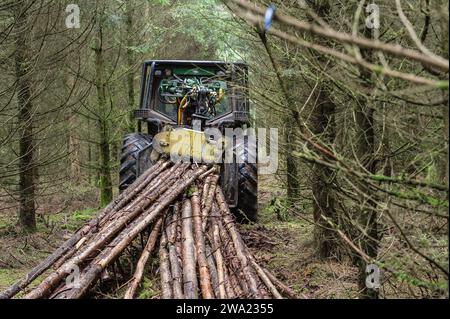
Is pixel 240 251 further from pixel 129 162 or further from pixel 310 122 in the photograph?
pixel 129 162

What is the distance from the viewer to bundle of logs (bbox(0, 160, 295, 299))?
5.30 metres

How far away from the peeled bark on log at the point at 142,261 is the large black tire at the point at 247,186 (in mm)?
2934

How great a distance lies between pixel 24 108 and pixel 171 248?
4659 mm

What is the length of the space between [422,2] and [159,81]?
775cm

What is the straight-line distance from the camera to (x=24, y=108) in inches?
373

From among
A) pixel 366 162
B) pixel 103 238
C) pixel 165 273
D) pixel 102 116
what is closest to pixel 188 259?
pixel 165 273

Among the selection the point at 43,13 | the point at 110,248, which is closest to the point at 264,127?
the point at 43,13

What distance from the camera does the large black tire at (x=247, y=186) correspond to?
9.70 meters

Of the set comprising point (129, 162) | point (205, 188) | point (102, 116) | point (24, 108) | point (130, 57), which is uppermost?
point (130, 57)

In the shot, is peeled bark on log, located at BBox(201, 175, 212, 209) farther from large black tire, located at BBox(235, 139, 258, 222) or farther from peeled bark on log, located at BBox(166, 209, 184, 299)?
large black tire, located at BBox(235, 139, 258, 222)

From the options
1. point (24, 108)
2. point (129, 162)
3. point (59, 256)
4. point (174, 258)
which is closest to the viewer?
point (174, 258)
